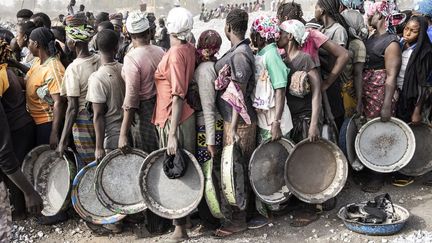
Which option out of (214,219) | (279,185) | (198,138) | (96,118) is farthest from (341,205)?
(96,118)

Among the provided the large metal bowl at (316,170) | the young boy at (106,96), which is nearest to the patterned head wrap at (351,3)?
the large metal bowl at (316,170)

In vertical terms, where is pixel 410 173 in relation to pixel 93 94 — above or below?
below

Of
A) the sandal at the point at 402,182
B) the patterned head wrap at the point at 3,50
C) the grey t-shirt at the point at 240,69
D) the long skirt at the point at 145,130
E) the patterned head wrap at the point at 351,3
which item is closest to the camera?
the patterned head wrap at the point at 3,50

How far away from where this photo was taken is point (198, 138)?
15.4ft

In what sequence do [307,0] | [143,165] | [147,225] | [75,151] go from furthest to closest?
[307,0] < [75,151] < [147,225] < [143,165]

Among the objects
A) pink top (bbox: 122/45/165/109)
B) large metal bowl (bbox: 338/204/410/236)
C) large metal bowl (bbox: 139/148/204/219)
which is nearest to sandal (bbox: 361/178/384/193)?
large metal bowl (bbox: 338/204/410/236)

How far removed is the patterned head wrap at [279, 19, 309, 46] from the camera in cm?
465

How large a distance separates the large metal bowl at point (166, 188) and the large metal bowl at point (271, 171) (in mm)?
582

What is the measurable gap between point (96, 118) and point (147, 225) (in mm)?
1251

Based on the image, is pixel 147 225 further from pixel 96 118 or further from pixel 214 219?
pixel 96 118

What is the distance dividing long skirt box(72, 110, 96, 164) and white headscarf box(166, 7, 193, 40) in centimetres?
136

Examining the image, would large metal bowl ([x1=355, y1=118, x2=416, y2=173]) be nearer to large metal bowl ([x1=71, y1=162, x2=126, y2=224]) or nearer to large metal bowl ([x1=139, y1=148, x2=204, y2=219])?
large metal bowl ([x1=139, y1=148, x2=204, y2=219])

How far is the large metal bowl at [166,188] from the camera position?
14.9 ft

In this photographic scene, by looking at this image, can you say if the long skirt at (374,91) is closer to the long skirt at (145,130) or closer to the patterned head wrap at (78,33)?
the long skirt at (145,130)
